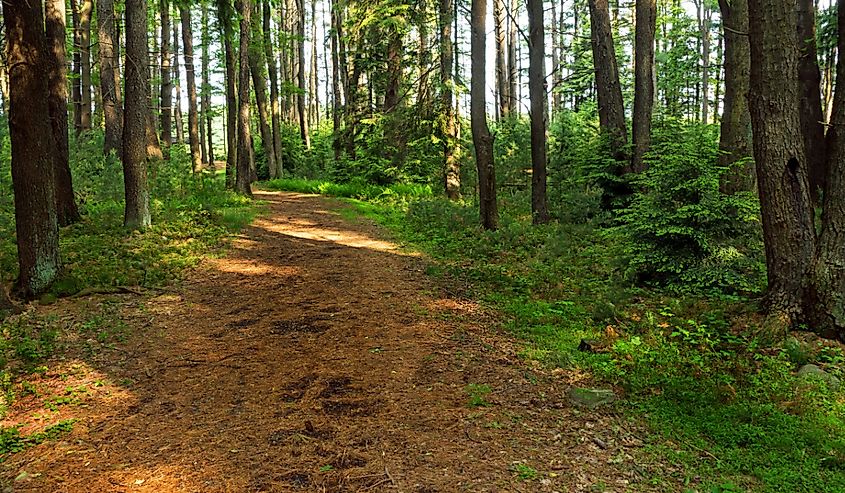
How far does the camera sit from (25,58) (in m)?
7.19

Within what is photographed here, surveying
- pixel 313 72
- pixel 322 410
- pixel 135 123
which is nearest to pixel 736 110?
pixel 322 410

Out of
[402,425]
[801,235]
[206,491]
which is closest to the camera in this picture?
[206,491]

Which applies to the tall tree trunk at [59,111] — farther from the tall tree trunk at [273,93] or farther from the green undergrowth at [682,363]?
the tall tree trunk at [273,93]

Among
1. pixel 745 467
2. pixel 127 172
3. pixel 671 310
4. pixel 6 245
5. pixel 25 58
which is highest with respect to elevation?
pixel 25 58

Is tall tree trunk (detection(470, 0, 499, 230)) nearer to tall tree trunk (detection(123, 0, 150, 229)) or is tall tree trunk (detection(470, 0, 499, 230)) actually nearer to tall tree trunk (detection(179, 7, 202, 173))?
tall tree trunk (detection(123, 0, 150, 229))

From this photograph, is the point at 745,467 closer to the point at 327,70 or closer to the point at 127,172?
the point at 127,172

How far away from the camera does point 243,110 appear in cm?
1811

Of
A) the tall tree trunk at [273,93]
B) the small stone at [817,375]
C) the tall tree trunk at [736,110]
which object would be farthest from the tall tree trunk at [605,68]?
the tall tree trunk at [273,93]

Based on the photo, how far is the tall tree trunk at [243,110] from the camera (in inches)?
702

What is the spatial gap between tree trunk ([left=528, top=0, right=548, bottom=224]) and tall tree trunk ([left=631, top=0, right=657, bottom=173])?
2.05 m

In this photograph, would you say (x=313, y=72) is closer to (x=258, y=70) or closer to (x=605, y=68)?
(x=258, y=70)

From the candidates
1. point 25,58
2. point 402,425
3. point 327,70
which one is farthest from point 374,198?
point 327,70

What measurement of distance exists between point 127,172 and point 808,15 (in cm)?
1395

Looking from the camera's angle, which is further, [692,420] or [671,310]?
[671,310]
